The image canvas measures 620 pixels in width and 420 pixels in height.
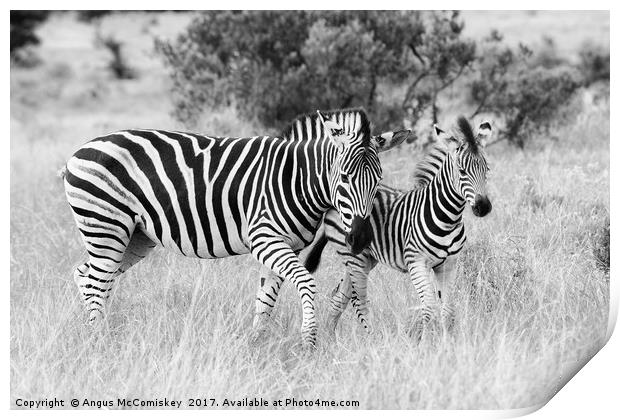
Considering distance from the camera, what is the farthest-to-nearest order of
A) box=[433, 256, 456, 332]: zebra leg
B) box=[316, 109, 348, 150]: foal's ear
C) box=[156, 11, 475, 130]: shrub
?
box=[156, 11, 475, 130]: shrub, box=[433, 256, 456, 332]: zebra leg, box=[316, 109, 348, 150]: foal's ear

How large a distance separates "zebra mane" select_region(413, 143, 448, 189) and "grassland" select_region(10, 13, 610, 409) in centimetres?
78

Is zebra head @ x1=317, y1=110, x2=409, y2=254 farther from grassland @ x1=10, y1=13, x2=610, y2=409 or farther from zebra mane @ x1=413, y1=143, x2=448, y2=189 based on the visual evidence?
grassland @ x1=10, y1=13, x2=610, y2=409

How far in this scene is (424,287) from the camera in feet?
15.3

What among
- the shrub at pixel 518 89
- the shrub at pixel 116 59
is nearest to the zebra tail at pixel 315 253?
the shrub at pixel 518 89

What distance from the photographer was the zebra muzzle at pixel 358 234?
4.37m

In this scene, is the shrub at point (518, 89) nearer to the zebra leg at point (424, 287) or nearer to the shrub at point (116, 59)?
the zebra leg at point (424, 287)

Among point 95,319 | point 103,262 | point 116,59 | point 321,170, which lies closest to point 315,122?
point 321,170

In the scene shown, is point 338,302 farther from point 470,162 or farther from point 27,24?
point 27,24

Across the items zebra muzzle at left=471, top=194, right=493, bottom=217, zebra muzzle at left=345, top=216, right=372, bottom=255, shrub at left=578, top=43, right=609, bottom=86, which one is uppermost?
shrub at left=578, top=43, right=609, bottom=86

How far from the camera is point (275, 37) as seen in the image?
9.15m

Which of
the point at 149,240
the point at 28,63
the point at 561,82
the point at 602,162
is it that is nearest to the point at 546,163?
the point at 602,162

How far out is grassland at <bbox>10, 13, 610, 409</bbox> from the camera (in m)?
4.47

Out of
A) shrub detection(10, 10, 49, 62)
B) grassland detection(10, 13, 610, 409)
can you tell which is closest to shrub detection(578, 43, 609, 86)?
grassland detection(10, 13, 610, 409)

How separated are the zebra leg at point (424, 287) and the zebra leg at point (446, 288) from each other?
0.26 feet
